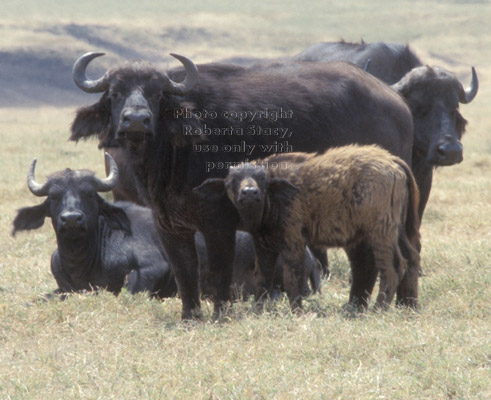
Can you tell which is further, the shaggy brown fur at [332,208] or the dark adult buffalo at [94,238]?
the dark adult buffalo at [94,238]

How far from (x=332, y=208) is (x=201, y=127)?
110cm

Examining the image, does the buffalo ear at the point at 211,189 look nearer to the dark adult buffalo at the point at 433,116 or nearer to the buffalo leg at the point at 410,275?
the buffalo leg at the point at 410,275

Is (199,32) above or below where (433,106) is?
below

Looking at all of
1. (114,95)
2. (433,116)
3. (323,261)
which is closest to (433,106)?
(433,116)

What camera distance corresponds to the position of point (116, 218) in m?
6.84

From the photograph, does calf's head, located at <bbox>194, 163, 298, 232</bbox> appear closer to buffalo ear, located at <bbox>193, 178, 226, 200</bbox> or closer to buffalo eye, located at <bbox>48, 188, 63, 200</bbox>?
buffalo ear, located at <bbox>193, 178, 226, 200</bbox>

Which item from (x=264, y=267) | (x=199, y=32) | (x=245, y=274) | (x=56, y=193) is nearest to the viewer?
(x=264, y=267)

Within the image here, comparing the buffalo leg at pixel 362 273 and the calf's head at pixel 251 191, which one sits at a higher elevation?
the calf's head at pixel 251 191

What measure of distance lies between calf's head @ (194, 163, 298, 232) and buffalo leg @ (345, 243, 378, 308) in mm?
652

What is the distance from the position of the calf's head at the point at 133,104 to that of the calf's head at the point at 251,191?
1.56 ft

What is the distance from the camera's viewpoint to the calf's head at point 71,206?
621 centimetres

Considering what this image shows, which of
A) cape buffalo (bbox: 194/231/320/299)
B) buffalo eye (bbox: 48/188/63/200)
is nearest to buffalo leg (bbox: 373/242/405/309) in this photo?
cape buffalo (bbox: 194/231/320/299)

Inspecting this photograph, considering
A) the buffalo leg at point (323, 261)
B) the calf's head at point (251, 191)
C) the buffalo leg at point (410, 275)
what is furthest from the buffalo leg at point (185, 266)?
the buffalo leg at point (323, 261)

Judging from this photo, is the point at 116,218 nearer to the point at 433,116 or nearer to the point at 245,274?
the point at 245,274
